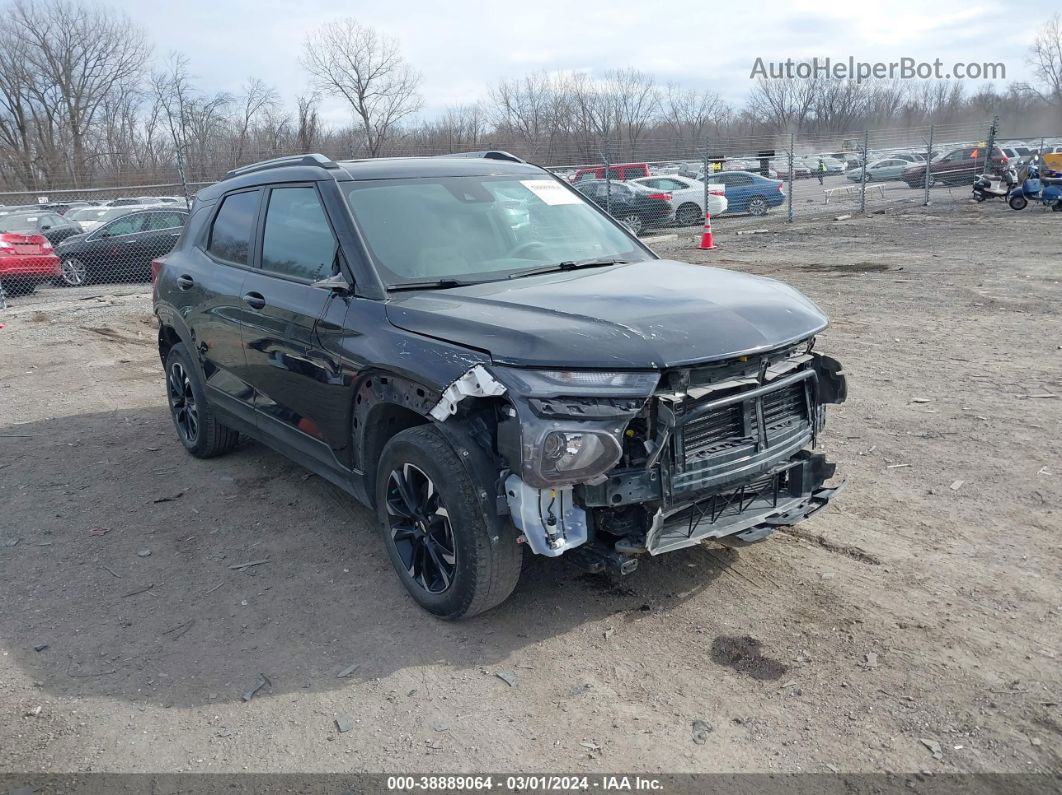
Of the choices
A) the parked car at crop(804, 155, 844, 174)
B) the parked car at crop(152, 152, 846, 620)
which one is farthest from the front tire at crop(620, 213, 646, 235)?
the parked car at crop(152, 152, 846, 620)

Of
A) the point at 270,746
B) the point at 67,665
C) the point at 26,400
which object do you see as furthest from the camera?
the point at 26,400

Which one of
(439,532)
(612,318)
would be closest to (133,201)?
(439,532)

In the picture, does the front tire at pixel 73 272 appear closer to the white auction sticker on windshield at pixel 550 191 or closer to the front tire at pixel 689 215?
the white auction sticker on windshield at pixel 550 191

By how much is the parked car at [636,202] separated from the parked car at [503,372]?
18379 millimetres

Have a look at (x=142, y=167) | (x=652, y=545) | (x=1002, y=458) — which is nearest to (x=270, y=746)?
(x=652, y=545)

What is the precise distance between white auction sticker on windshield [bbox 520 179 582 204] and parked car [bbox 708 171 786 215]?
21.8m

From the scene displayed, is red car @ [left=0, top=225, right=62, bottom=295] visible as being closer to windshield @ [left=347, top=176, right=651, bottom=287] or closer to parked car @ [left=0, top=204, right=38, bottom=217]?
parked car @ [left=0, top=204, right=38, bottom=217]

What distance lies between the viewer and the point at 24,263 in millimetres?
14539

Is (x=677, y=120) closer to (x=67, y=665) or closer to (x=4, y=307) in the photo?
(x=4, y=307)

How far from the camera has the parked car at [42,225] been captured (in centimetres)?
1710

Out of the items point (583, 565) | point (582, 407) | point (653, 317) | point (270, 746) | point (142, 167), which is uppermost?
point (142, 167)

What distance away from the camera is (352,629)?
371 centimetres

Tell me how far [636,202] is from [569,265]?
19.5m

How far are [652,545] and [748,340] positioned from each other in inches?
35.6
